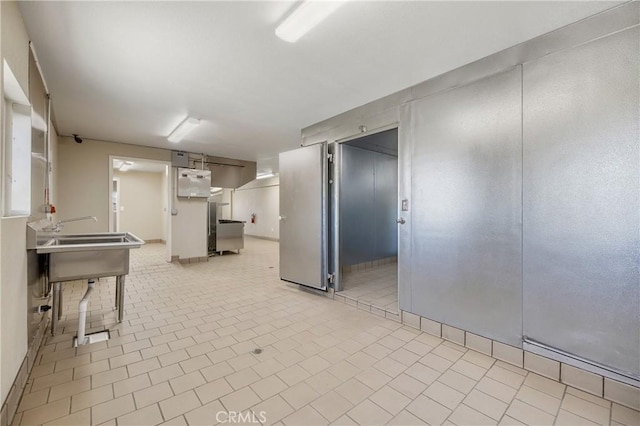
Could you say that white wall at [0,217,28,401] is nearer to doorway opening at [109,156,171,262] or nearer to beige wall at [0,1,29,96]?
beige wall at [0,1,29,96]

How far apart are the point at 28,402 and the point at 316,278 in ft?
8.94

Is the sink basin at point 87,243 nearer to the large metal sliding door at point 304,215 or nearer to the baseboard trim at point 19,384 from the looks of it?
the baseboard trim at point 19,384

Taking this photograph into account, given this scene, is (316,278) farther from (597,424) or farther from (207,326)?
(597,424)

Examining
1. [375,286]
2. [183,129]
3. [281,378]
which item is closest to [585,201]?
[281,378]

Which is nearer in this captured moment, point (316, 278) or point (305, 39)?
point (305, 39)

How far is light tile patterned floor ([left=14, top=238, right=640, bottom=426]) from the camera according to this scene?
5.24 ft

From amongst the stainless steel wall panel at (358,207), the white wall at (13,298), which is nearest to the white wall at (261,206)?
the stainless steel wall panel at (358,207)

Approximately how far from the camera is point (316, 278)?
3750 millimetres

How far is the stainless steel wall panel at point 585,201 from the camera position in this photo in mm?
1670

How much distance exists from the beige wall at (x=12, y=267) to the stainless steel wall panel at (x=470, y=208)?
2950mm

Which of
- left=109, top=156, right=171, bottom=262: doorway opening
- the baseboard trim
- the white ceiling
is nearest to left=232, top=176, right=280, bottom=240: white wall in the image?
left=109, top=156, right=171, bottom=262: doorway opening

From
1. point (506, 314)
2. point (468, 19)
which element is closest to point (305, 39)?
point (468, 19)

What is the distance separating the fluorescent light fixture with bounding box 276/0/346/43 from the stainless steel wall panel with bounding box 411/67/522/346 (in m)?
1.40

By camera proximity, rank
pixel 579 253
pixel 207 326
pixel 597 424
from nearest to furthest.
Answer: pixel 597 424
pixel 579 253
pixel 207 326
